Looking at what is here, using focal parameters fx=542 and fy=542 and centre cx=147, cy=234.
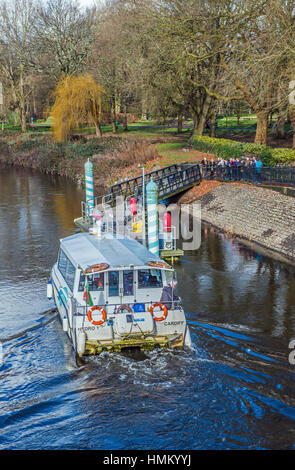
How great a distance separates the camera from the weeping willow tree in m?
66.2

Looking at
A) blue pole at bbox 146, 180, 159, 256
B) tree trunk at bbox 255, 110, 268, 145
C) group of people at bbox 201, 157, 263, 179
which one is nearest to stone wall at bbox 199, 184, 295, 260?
group of people at bbox 201, 157, 263, 179

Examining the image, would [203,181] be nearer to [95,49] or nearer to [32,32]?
[95,49]

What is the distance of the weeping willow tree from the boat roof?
4709cm

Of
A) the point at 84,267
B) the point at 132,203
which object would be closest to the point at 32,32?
the point at 132,203

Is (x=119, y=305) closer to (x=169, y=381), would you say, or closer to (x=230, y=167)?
(x=169, y=381)

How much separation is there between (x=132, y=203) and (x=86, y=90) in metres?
37.7

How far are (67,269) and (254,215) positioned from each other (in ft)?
58.8

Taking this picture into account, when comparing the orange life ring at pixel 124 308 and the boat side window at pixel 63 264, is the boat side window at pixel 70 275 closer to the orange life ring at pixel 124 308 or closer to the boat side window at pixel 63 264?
the boat side window at pixel 63 264

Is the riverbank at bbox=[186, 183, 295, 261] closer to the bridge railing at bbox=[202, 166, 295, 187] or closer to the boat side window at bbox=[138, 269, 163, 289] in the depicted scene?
the bridge railing at bbox=[202, 166, 295, 187]

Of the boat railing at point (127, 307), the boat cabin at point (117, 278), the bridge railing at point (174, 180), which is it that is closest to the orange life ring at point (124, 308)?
the boat railing at point (127, 307)

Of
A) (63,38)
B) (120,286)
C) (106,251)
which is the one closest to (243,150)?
(106,251)

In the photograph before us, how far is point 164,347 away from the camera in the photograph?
57.3ft

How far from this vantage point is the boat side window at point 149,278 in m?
18.0

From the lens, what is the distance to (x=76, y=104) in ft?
216
